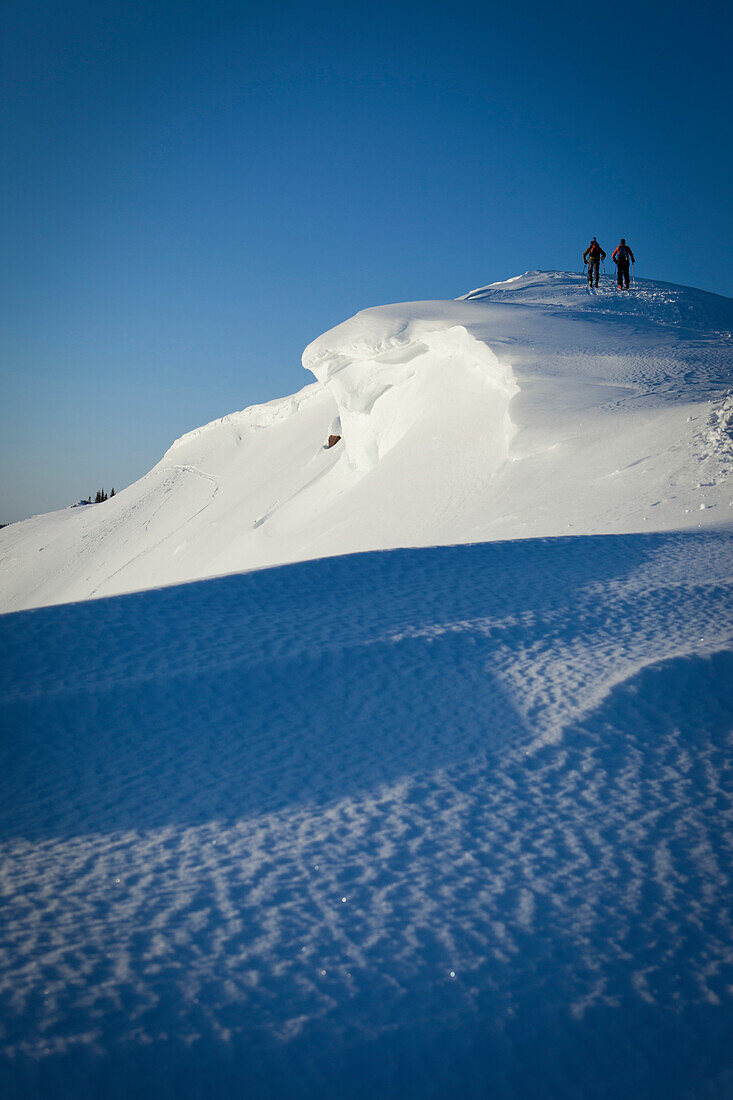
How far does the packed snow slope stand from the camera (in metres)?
6.19

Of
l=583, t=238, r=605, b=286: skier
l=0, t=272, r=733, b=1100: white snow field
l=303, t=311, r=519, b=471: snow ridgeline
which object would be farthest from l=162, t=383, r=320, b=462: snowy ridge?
l=0, t=272, r=733, b=1100: white snow field

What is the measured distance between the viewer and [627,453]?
659 cm

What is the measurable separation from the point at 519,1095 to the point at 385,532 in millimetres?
7025

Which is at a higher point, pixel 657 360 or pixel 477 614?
pixel 657 360

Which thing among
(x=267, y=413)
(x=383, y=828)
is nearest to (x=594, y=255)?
(x=267, y=413)

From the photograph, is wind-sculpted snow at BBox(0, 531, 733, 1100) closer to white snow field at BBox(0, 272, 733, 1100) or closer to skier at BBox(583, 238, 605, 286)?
white snow field at BBox(0, 272, 733, 1100)

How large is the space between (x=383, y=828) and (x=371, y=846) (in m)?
0.08

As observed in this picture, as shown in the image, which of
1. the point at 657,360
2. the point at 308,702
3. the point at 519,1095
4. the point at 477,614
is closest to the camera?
the point at 519,1095

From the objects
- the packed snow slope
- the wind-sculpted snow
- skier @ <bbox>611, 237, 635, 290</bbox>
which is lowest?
the wind-sculpted snow

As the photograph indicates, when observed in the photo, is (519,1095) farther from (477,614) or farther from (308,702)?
(477,614)

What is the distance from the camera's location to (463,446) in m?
9.76

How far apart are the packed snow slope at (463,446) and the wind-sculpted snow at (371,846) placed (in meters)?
2.57

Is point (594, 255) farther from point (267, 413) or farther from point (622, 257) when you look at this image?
point (267, 413)

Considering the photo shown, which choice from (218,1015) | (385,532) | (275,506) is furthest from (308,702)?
(275,506)
